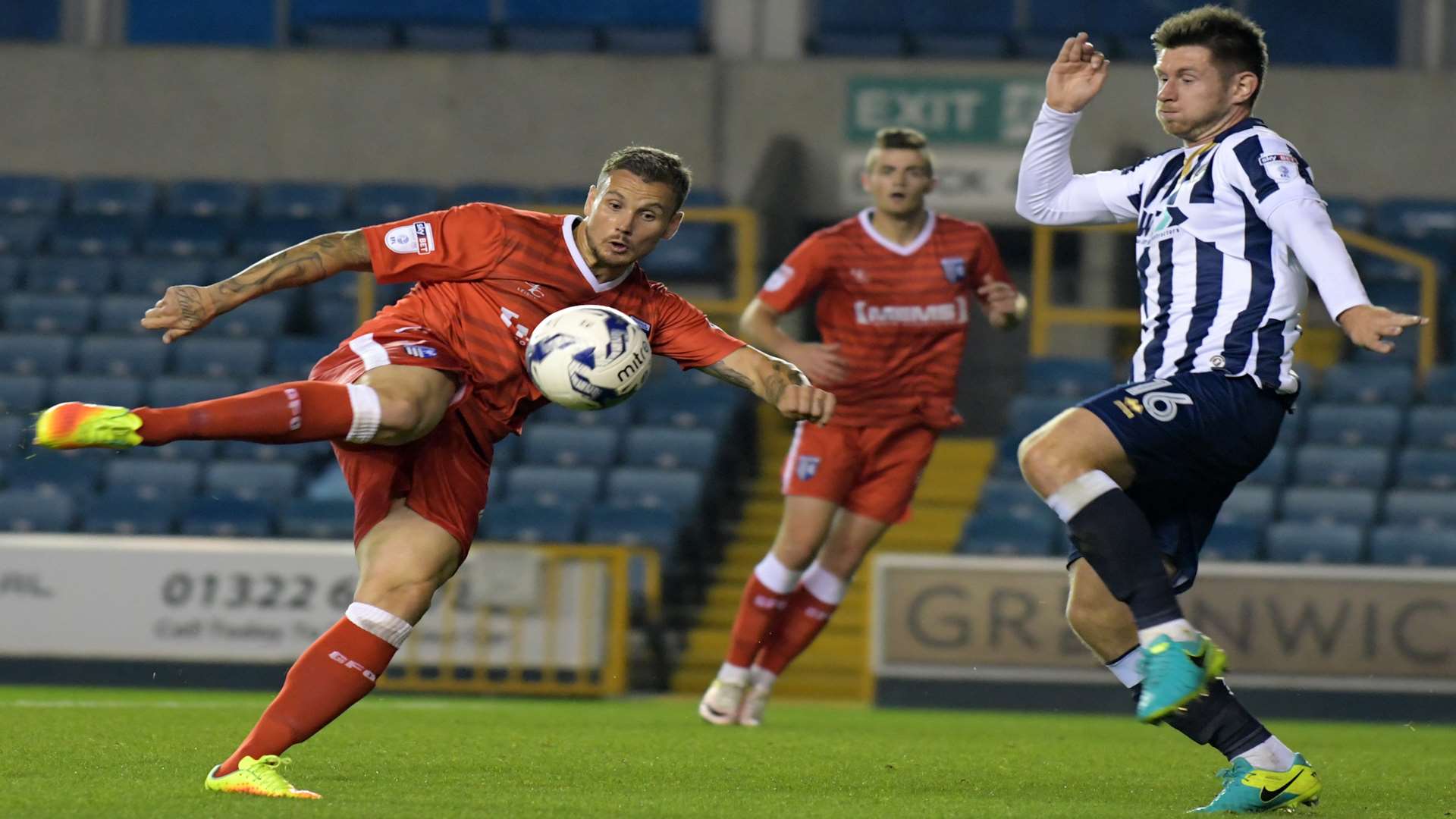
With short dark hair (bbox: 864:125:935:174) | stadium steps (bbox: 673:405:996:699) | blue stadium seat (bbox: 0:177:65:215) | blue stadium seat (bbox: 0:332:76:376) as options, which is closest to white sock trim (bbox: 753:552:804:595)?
short dark hair (bbox: 864:125:935:174)

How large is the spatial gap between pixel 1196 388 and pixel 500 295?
5.60ft

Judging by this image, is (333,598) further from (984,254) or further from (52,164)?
(52,164)

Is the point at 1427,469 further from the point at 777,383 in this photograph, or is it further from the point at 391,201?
the point at 777,383

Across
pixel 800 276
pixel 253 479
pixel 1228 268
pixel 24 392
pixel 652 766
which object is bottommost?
pixel 253 479

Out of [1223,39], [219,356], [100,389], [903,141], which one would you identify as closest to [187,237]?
[219,356]

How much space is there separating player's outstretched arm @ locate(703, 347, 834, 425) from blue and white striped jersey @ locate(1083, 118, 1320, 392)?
804 mm

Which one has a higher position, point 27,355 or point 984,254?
point 984,254

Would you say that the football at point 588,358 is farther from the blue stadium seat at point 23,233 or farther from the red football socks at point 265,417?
the blue stadium seat at point 23,233

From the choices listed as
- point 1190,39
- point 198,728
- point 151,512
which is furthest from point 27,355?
point 1190,39

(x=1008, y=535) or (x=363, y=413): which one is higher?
(x=363, y=413)

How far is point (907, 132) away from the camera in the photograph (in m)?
7.66

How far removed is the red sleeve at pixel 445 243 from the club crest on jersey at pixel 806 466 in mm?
2855

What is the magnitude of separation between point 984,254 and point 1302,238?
3.51 metres

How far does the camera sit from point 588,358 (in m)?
4.45
